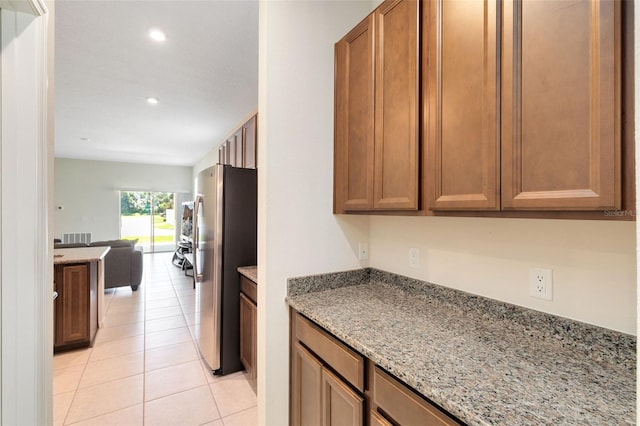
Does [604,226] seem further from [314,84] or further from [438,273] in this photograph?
[314,84]

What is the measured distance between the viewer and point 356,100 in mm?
1644

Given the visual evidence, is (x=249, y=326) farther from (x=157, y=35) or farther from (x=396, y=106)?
(x=157, y=35)

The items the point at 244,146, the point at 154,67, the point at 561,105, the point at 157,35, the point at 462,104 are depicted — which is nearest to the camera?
the point at 561,105

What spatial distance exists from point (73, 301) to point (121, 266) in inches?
79.4

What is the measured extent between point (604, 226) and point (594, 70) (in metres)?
0.52

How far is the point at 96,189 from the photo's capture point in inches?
314

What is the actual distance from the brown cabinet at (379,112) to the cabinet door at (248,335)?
108 cm

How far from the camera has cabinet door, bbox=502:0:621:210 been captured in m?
0.77

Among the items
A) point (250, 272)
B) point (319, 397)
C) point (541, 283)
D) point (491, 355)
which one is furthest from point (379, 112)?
point (250, 272)

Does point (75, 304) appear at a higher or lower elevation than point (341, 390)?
lower

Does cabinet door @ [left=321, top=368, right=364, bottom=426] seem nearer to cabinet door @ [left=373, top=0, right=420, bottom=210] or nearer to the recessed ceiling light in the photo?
cabinet door @ [left=373, top=0, right=420, bottom=210]

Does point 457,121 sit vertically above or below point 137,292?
above

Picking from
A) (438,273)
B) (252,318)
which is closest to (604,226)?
(438,273)

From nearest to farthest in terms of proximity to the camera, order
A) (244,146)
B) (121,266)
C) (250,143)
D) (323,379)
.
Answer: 1. (323,379)
2. (250,143)
3. (244,146)
4. (121,266)
